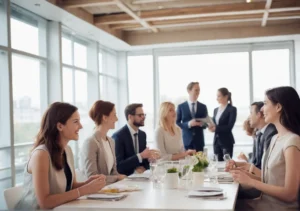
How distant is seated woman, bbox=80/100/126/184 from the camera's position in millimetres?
3453

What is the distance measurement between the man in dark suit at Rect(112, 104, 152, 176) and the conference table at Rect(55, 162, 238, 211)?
3.58 ft

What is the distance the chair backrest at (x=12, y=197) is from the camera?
8.41ft

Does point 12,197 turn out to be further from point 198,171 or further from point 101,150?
point 198,171

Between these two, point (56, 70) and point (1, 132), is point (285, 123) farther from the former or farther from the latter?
point (56, 70)

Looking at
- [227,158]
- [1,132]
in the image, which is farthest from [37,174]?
[1,132]

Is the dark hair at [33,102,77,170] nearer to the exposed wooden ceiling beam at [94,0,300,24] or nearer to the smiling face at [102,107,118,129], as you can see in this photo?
A: the smiling face at [102,107,118,129]

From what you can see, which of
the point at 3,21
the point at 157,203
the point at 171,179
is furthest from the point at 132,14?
the point at 157,203

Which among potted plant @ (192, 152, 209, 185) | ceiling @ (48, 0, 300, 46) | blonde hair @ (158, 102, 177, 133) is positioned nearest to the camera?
potted plant @ (192, 152, 209, 185)

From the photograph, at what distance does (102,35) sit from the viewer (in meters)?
7.20

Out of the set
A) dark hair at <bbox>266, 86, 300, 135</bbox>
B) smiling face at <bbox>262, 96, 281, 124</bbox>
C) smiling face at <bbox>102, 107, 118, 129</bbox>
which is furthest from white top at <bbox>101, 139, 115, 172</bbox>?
dark hair at <bbox>266, 86, 300, 135</bbox>

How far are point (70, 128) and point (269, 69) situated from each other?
649 centimetres

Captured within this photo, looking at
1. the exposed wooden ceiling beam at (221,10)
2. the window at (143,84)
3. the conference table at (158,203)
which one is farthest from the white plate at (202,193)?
the window at (143,84)

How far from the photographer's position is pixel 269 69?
8.38 metres

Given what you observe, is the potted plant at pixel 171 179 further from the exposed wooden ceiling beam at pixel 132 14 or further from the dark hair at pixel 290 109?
the exposed wooden ceiling beam at pixel 132 14
